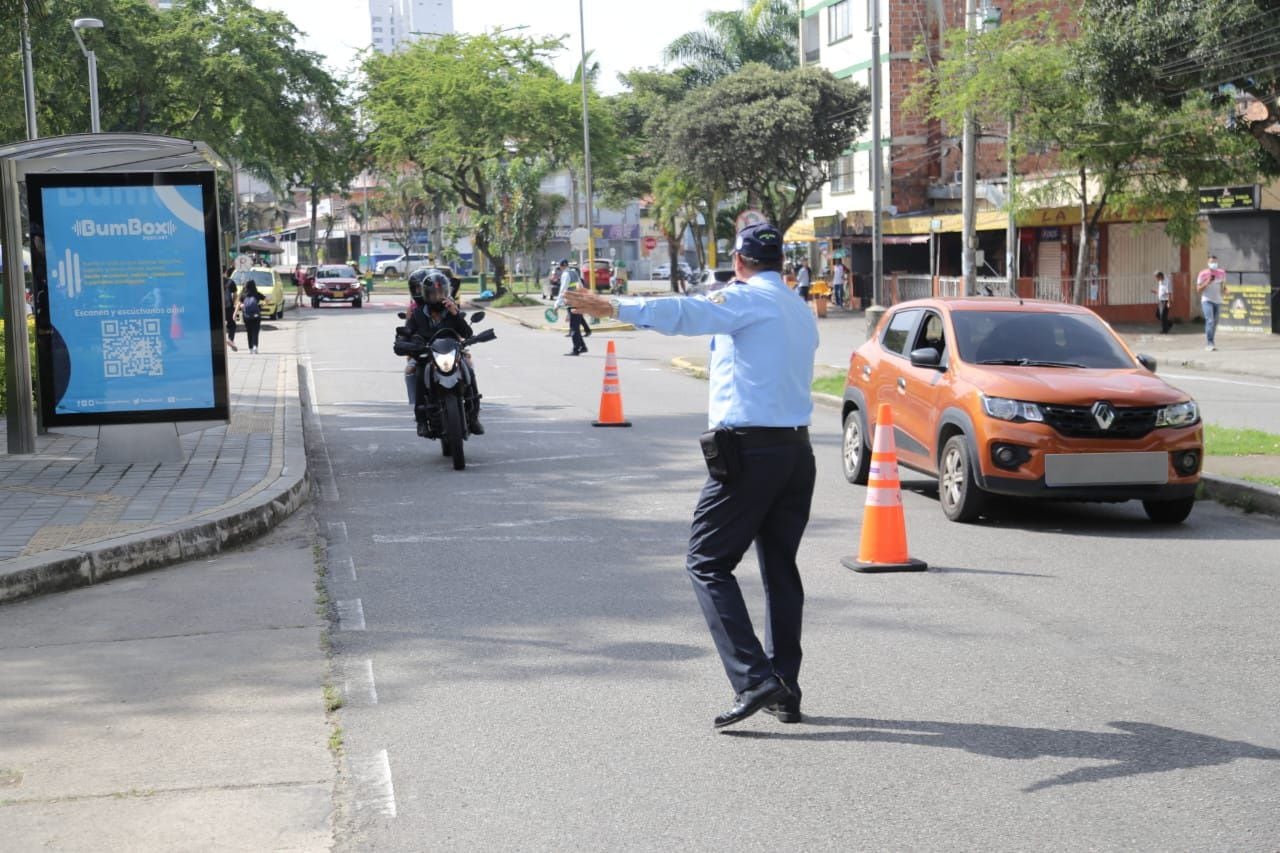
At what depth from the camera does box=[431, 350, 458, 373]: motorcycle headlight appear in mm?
13688

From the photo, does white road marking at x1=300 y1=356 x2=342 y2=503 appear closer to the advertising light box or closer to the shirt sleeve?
the advertising light box

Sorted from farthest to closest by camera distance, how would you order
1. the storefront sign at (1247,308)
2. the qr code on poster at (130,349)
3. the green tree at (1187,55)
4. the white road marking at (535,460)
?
1. the storefront sign at (1247,308)
2. the green tree at (1187,55)
3. the white road marking at (535,460)
4. the qr code on poster at (130,349)

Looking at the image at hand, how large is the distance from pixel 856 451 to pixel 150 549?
5983 millimetres

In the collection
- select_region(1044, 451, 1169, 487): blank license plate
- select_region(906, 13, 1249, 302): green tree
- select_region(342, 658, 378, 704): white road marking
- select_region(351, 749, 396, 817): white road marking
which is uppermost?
select_region(906, 13, 1249, 302): green tree

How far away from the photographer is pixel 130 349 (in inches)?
526

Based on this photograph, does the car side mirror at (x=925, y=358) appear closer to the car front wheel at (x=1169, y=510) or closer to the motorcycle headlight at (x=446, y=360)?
the car front wheel at (x=1169, y=510)

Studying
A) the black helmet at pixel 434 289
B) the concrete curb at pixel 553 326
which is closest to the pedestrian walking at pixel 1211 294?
the concrete curb at pixel 553 326

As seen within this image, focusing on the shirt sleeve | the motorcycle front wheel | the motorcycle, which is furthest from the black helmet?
the shirt sleeve

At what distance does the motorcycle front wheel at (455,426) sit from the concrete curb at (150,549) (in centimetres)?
224

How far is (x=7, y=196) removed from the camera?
1389 centimetres

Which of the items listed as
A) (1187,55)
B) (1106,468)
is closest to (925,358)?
(1106,468)

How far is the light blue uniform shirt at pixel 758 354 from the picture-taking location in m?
5.79

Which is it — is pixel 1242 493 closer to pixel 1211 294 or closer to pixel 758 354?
pixel 758 354

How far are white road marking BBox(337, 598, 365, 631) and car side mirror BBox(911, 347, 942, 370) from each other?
4.83m
